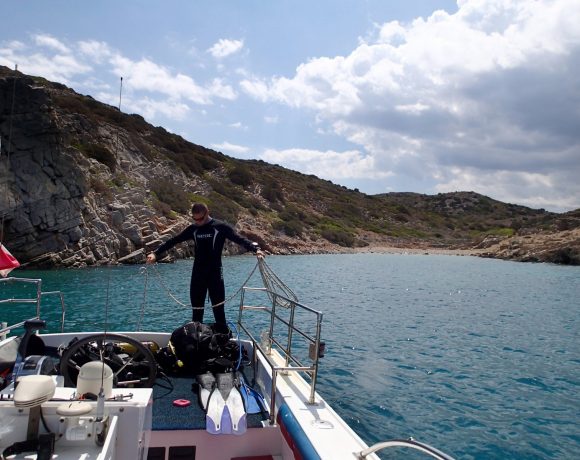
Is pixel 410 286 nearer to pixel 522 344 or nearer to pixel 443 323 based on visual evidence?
pixel 443 323

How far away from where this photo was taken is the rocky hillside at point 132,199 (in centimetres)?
3030

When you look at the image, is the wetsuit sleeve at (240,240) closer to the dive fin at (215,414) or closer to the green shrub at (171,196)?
the dive fin at (215,414)

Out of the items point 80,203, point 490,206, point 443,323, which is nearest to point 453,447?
point 443,323

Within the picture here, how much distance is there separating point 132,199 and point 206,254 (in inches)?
1325

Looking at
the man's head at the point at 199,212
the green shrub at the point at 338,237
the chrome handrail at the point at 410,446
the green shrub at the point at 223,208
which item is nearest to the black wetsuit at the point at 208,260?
the man's head at the point at 199,212

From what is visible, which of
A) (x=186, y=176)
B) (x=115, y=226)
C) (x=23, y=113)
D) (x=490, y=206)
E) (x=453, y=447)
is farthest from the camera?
(x=490, y=206)

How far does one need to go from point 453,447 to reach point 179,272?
23.6 meters

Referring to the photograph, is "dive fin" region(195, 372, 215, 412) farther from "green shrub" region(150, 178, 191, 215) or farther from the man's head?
"green shrub" region(150, 178, 191, 215)

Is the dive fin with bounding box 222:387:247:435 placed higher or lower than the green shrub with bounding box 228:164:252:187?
lower

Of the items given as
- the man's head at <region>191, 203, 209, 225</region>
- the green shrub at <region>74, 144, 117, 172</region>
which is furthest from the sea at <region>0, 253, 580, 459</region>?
the green shrub at <region>74, 144, 117, 172</region>

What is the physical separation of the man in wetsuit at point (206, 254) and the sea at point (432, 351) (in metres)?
0.39

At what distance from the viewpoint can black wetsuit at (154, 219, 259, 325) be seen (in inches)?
270

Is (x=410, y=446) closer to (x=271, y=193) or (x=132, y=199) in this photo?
(x=132, y=199)

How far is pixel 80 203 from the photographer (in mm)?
32406
